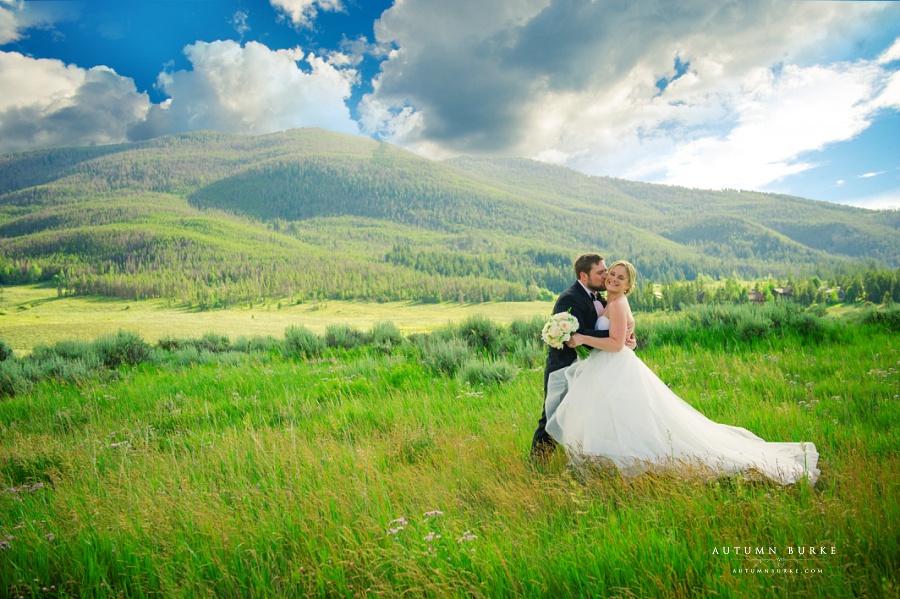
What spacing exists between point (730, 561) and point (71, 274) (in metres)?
70.4

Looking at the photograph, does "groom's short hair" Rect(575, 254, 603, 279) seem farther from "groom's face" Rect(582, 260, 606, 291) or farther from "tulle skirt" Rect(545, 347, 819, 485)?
"tulle skirt" Rect(545, 347, 819, 485)

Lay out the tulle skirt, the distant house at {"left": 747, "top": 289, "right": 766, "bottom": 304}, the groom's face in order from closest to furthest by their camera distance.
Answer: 1. the tulle skirt
2. the groom's face
3. the distant house at {"left": 747, "top": 289, "right": 766, "bottom": 304}

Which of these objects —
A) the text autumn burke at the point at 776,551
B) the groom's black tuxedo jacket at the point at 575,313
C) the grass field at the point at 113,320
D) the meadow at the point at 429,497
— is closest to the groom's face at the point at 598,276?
the groom's black tuxedo jacket at the point at 575,313

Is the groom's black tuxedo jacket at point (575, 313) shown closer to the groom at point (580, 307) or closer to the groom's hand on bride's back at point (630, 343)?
the groom at point (580, 307)

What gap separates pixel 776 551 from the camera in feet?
7.72

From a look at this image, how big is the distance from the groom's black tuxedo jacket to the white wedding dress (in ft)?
0.52

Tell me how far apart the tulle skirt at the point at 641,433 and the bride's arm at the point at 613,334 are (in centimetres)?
14

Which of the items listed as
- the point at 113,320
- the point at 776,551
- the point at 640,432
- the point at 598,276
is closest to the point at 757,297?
the point at 598,276

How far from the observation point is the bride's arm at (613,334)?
402cm

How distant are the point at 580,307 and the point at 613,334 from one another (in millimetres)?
419

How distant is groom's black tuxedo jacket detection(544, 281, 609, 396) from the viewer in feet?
14.0

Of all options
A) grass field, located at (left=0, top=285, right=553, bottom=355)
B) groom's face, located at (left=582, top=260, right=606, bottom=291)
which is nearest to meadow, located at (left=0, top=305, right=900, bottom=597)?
groom's face, located at (left=582, top=260, right=606, bottom=291)

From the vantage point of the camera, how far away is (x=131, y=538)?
2.96 metres

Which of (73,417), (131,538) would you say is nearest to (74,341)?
(73,417)
